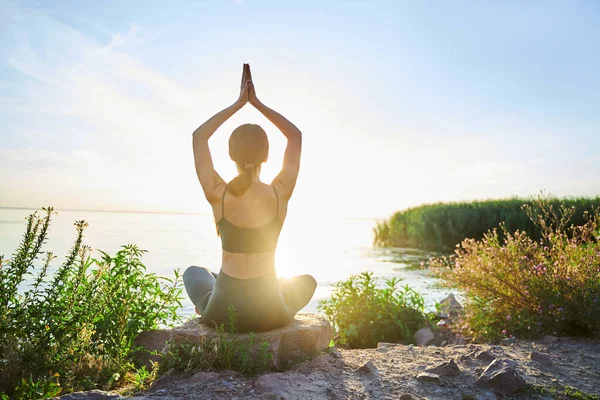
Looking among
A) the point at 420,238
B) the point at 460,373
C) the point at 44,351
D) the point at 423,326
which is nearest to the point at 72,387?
the point at 44,351

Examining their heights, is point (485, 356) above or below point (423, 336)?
above

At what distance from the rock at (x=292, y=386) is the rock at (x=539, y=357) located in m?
2.22

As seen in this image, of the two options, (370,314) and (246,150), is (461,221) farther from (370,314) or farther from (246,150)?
(246,150)

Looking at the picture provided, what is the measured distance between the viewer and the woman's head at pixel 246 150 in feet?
12.2

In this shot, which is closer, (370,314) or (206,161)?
(206,161)

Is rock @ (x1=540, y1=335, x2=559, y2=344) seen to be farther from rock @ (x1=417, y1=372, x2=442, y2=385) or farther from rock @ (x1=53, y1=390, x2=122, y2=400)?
rock @ (x1=53, y1=390, x2=122, y2=400)

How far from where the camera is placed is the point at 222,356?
11.7 ft

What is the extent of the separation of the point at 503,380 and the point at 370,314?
2.59 m

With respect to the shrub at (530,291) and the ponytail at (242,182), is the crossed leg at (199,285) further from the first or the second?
the shrub at (530,291)

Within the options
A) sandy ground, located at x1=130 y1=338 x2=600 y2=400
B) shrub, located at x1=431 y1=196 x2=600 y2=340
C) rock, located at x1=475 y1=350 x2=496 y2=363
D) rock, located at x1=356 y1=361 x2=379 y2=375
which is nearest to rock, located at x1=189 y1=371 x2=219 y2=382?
sandy ground, located at x1=130 y1=338 x2=600 y2=400

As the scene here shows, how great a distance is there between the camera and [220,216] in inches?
155

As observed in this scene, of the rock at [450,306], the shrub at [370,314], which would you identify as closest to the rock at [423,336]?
the shrub at [370,314]

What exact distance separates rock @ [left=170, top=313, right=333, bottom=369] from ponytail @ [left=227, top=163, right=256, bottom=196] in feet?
4.16

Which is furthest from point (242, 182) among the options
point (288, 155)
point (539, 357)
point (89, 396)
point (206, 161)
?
point (539, 357)
